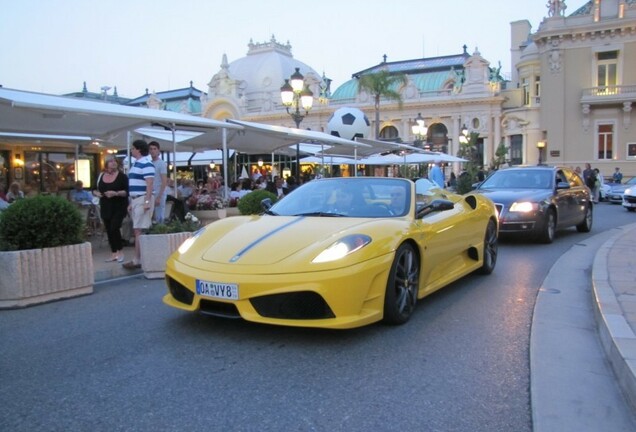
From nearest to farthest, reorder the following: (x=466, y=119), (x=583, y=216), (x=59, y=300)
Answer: (x=59, y=300) → (x=583, y=216) → (x=466, y=119)

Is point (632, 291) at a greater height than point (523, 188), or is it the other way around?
point (523, 188)

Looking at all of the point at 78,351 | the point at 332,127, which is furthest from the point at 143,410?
the point at 332,127

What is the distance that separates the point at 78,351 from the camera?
4.00 m

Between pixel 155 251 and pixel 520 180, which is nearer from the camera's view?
pixel 155 251

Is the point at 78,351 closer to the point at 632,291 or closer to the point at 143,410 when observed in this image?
the point at 143,410

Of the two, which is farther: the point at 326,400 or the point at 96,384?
the point at 96,384

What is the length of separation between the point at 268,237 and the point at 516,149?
158 ft

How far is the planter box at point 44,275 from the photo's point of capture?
5477 millimetres

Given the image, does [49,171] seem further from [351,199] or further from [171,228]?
[351,199]

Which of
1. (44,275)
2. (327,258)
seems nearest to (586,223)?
(327,258)

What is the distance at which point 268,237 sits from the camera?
4.52 metres

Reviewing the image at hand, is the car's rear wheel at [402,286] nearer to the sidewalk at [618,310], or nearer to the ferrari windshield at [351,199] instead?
the ferrari windshield at [351,199]

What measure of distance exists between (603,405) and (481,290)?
304cm

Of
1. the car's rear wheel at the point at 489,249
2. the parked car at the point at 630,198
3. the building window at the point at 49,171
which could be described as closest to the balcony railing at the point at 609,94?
the parked car at the point at 630,198
